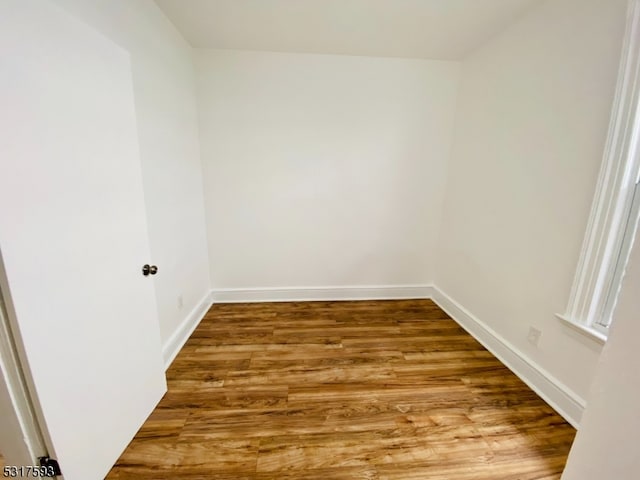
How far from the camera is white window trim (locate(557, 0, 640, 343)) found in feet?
3.90

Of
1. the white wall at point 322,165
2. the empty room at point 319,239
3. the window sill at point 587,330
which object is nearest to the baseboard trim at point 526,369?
the empty room at point 319,239

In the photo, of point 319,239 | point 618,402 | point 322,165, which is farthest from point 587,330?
point 322,165

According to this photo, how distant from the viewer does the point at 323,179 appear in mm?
2580

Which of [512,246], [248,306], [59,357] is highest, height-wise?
[512,246]

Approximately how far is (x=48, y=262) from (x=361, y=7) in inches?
86.5

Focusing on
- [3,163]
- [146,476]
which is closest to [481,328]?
[146,476]

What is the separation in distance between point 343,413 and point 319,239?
5.36 feet

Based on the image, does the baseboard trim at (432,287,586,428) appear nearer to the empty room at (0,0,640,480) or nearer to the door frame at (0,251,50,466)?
the empty room at (0,0,640,480)

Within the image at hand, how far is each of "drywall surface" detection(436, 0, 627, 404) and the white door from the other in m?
2.44

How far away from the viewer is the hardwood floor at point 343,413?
3.95 ft

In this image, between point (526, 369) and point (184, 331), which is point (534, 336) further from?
point (184, 331)

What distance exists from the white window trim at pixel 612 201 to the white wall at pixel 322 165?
55.0 inches

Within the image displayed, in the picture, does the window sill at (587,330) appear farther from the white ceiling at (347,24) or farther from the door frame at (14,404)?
the door frame at (14,404)

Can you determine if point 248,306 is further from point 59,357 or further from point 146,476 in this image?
point 59,357
